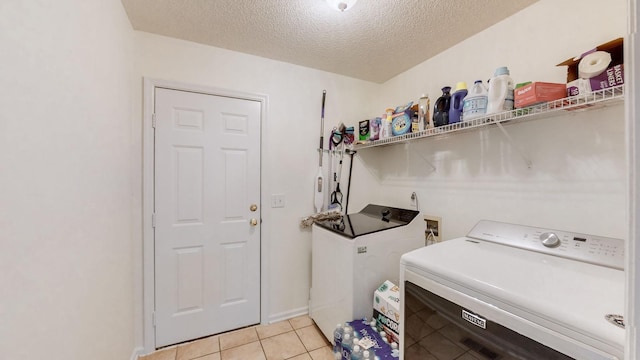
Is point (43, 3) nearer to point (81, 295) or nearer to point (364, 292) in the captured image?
point (81, 295)

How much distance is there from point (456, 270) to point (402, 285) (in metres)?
0.30

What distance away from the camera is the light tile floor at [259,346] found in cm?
181

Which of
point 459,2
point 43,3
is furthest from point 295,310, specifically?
point 459,2

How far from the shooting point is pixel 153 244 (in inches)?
72.8

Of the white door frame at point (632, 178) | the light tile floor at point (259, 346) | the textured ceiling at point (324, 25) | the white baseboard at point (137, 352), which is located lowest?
the light tile floor at point (259, 346)

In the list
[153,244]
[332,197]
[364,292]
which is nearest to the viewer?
[364,292]

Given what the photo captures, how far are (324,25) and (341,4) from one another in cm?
30

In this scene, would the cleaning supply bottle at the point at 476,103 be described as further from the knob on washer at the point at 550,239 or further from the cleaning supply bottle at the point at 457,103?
the knob on washer at the point at 550,239

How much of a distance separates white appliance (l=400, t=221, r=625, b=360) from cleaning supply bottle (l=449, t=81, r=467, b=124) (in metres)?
0.69

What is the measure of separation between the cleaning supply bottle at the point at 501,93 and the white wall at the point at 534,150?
0.31 meters

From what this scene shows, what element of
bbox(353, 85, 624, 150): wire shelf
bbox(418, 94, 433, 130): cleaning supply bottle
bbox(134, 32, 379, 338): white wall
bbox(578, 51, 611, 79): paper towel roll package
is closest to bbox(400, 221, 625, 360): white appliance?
bbox(353, 85, 624, 150): wire shelf

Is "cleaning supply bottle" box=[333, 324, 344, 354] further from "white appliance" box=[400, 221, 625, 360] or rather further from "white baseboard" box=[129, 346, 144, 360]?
"white baseboard" box=[129, 346, 144, 360]

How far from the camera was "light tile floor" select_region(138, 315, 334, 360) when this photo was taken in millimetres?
1808

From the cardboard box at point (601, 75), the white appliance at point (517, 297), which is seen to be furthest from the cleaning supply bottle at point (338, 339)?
the cardboard box at point (601, 75)
